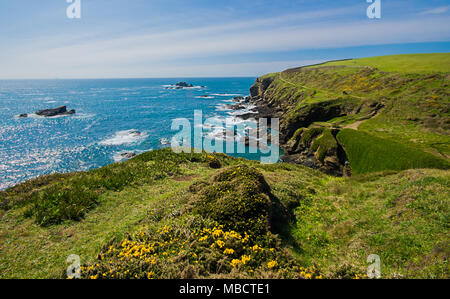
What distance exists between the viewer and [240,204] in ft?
31.9

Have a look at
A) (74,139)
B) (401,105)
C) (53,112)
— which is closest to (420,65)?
(401,105)

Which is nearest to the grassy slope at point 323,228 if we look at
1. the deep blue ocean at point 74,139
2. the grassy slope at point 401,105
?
the grassy slope at point 401,105

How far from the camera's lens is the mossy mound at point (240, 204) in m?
9.02

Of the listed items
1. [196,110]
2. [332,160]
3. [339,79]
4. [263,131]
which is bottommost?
[332,160]

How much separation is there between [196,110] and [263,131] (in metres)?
44.8

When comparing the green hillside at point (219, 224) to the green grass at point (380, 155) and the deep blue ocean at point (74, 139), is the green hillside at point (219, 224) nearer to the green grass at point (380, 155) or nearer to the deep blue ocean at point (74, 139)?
the green grass at point (380, 155)

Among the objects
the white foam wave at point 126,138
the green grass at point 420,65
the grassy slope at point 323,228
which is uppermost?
the green grass at point 420,65

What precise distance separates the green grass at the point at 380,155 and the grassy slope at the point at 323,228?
14525 mm

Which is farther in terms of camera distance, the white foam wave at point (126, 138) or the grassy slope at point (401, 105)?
the white foam wave at point (126, 138)

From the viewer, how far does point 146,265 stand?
6953 mm

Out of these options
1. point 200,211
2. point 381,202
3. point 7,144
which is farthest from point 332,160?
point 7,144

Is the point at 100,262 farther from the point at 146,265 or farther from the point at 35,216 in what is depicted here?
the point at 35,216

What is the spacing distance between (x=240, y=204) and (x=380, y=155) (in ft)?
99.6

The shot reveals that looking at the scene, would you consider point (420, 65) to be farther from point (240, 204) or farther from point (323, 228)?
point (240, 204)
